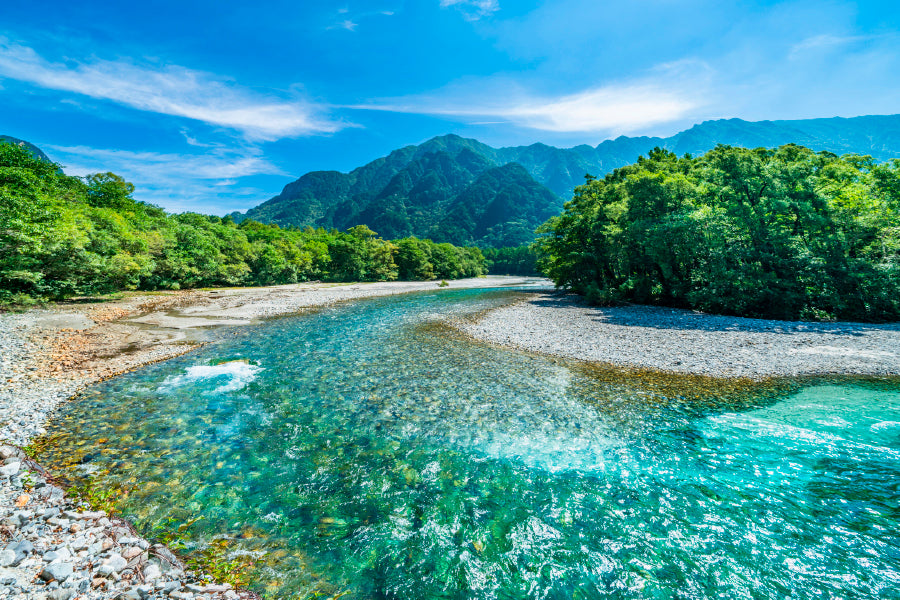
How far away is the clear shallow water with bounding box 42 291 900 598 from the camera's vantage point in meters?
5.26

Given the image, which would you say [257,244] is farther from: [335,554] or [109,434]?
[335,554]

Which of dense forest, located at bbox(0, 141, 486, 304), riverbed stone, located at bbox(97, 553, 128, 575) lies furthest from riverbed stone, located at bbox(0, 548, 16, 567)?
dense forest, located at bbox(0, 141, 486, 304)

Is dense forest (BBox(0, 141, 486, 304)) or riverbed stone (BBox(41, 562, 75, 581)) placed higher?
dense forest (BBox(0, 141, 486, 304))

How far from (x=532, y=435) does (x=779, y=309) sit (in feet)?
84.9

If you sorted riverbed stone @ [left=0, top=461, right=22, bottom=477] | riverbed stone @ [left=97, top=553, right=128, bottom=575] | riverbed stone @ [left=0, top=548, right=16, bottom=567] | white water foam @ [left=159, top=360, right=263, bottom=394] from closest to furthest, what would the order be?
riverbed stone @ [left=0, top=548, right=16, bottom=567], riverbed stone @ [left=97, top=553, right=128, bottom=575], riverbed stone @ [left=0, top=461, right=22, bottom=477], white water foam @ [left=159, top=360, right=263, bottom=394]

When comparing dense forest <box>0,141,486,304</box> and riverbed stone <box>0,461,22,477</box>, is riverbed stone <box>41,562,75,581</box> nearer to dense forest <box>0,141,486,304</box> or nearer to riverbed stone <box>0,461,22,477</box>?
riverbed stone <box>0,461,22,477</box>

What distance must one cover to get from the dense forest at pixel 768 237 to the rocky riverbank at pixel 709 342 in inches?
106

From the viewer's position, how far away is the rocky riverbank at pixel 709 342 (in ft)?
47.2

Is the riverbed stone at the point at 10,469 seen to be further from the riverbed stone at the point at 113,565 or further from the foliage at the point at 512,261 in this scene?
the foliage at the point at 512,261

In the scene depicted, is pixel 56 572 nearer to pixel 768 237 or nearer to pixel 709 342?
pixel 709 342

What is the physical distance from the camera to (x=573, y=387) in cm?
1292

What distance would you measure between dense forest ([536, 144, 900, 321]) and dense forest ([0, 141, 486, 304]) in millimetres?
45003

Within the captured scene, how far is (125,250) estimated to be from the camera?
125 ft

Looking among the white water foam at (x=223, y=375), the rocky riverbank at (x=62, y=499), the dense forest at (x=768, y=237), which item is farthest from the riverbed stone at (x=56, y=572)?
the dense forest at (x=768, y=237)
